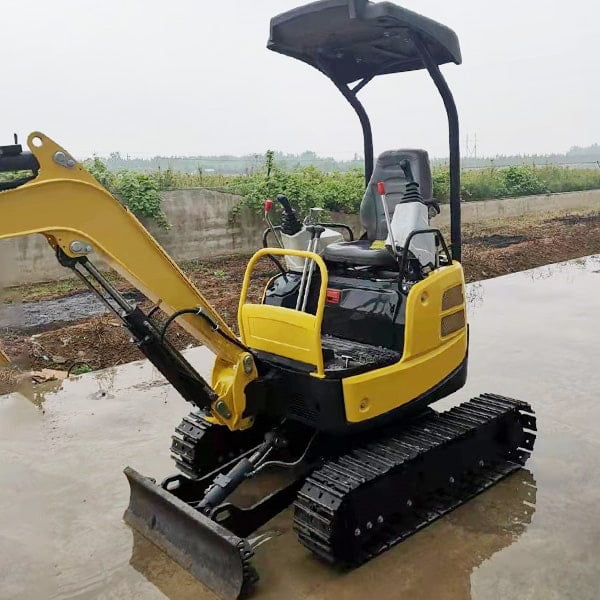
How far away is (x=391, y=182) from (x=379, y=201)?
0.52 ft

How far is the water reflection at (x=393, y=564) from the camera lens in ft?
10.2

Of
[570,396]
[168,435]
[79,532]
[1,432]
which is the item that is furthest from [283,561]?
[570,396]

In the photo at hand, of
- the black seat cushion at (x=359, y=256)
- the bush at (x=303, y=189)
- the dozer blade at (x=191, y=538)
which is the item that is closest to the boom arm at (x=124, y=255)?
the dozer blade at (x=191, y=538)

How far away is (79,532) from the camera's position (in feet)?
11.9

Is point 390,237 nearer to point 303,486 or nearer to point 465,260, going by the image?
point 303,486

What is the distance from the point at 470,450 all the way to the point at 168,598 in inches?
71.2

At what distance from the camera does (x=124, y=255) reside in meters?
3.18

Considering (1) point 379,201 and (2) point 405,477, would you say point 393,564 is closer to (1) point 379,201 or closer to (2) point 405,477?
(2) point 405,477

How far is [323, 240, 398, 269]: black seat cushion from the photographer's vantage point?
415 cm

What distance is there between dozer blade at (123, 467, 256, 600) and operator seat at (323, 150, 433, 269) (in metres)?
1.76

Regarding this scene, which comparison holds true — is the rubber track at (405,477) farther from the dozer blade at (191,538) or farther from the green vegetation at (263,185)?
the green vegetation at (263,185)

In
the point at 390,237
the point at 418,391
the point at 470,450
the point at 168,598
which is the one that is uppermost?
the point at 390,237

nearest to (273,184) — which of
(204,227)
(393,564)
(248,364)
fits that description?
(204,227)

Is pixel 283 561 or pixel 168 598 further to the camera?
pixel 283 561
